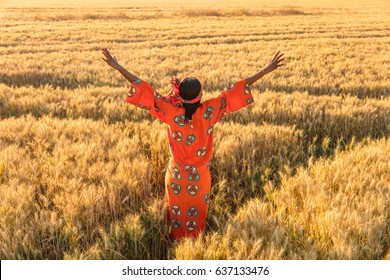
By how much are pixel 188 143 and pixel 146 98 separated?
1.42 feet

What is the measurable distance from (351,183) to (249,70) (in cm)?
743

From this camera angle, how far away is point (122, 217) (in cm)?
244

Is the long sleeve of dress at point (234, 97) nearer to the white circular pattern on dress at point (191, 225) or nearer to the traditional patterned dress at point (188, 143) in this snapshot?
the traditional patterned dress at point (188, 143)

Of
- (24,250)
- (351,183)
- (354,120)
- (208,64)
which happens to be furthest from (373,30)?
(24,250)

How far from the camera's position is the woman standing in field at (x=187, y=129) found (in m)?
2.42

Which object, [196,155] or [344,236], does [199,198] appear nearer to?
[196,155]

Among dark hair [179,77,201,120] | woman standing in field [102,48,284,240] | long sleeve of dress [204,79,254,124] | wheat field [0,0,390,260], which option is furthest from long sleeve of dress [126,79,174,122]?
wheat field [0,0,390,260]

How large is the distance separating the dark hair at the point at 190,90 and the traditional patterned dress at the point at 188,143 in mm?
52

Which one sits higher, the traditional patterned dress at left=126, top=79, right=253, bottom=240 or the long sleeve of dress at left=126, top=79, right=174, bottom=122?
the long sleeve of dress at left=126, top=79, right=174, bottom=122

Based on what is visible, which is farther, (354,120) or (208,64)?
(208,64)

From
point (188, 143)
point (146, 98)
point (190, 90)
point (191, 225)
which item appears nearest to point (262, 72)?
point (190, 90)

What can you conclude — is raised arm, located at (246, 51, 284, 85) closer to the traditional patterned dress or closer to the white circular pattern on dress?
the traditional patterned dress

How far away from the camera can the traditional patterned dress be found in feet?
7.97

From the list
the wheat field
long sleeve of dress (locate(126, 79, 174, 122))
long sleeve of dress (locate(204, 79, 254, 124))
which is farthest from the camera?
long sleeve of dress (locate(204, 79, 254, 124))
